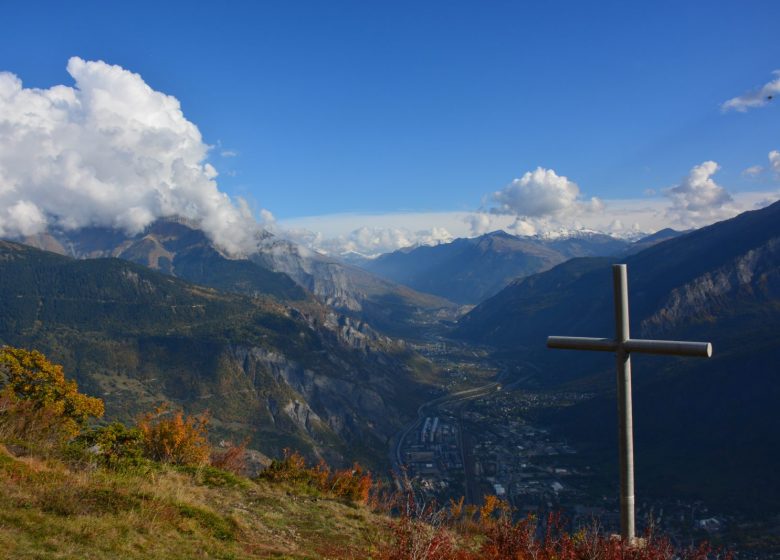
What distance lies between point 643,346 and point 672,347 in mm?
780

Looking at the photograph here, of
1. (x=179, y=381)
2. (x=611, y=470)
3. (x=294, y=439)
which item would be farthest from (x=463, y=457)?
(x=179, y=381)

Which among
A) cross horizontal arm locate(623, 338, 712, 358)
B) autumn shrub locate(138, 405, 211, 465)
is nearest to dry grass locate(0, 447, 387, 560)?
autumn shrub locate(138, 405, 211, 465)

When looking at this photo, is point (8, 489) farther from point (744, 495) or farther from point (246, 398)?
point (246, 398)

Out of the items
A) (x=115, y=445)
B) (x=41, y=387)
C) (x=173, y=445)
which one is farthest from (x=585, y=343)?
(x=41, y=387)

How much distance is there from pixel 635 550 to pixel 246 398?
602 feet

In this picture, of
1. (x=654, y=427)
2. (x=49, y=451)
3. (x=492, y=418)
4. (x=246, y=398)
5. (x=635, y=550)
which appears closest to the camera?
(x=635, y=550)

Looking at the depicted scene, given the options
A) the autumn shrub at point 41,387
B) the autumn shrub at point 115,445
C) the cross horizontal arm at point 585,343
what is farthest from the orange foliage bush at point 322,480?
the cross horizontal arm at point 585,343

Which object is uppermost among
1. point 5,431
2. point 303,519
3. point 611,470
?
point 5,431

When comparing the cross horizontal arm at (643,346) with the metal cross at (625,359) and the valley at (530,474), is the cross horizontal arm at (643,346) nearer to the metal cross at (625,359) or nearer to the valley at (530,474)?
the metal cross at (625,359)

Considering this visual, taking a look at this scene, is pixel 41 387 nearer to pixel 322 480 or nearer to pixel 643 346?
pixel 322 480

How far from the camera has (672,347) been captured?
941cm

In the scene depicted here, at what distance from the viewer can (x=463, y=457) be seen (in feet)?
482

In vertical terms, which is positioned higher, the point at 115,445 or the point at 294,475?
the point at 115,445

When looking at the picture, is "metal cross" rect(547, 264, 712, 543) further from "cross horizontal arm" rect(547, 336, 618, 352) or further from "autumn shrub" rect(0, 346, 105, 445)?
"autumn shrub" rect(0, 346, 105, 445)
